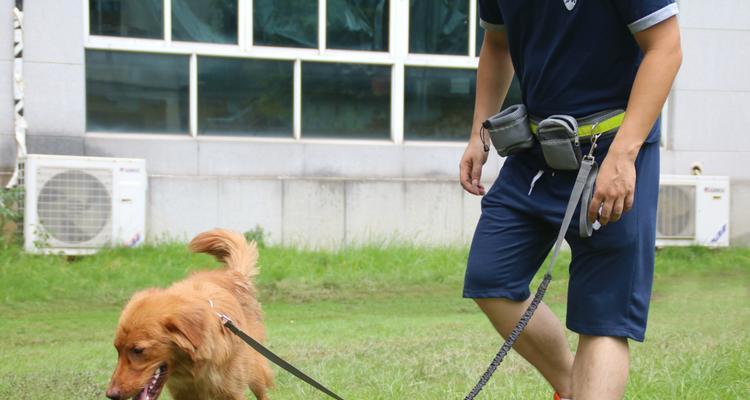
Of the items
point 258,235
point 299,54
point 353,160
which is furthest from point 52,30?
point 353,160

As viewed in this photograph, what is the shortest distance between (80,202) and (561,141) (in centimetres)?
844

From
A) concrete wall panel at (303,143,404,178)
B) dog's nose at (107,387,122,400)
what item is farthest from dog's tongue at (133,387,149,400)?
concrete wall panel at (303,143,404,178)

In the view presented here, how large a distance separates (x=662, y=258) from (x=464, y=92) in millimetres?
3556

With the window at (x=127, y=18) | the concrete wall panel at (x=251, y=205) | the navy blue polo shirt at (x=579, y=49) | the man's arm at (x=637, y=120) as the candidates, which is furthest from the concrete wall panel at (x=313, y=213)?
the man's arm at (x=637, y=120)

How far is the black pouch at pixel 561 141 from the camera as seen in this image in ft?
11.4

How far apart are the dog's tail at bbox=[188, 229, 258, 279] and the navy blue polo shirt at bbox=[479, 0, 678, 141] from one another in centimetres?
252

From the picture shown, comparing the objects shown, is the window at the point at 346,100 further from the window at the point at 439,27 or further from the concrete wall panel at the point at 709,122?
the concrete wall panel at the point at 709,122

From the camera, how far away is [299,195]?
471 inches

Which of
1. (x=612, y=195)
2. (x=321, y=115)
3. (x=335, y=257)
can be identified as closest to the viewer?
(x=612, y=195)

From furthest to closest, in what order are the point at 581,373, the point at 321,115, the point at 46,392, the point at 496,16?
1. the point at 321,115
2. the point at 46,392
3. the point at 496,16
4. the point at 581,373

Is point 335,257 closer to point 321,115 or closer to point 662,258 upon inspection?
point 321,115

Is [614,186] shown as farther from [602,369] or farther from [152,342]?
[152,342]

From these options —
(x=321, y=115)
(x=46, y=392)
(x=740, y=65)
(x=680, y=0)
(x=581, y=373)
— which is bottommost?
(x=46, y=392)

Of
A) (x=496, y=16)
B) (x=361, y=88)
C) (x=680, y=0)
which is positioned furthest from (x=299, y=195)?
(x=496, y=16)
